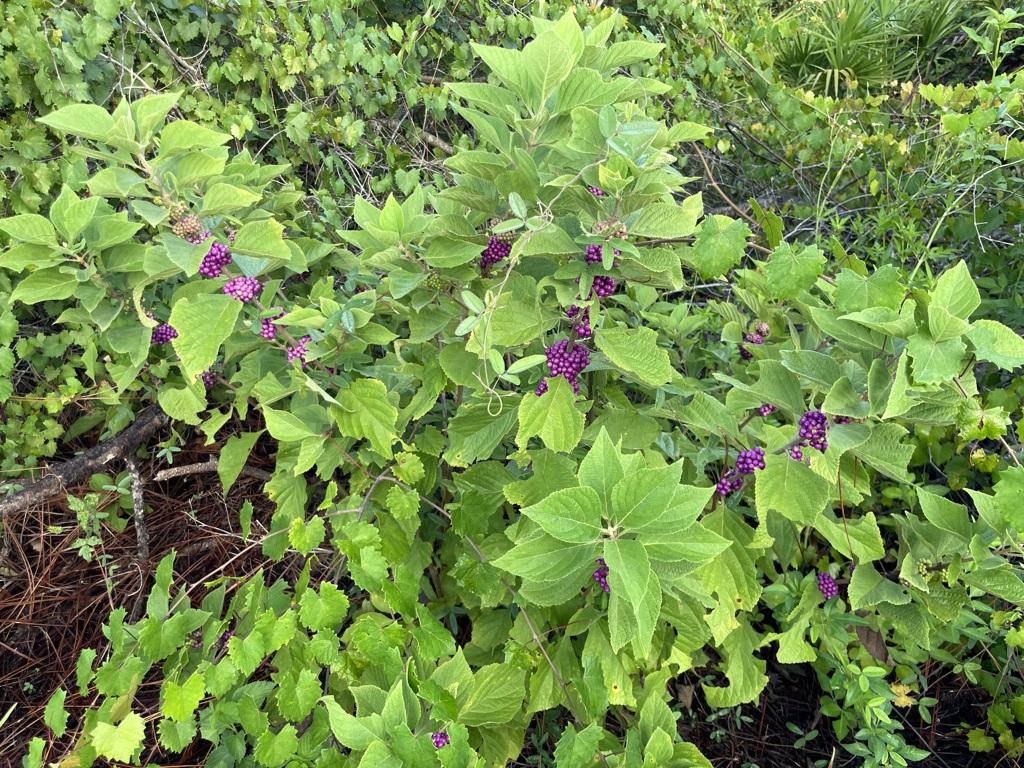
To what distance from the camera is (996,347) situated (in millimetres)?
967

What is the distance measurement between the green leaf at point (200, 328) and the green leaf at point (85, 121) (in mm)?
309

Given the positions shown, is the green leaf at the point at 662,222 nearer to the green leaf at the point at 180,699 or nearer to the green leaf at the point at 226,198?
the green leaf at the point at 226,198

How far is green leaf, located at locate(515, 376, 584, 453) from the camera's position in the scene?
3.77 ft

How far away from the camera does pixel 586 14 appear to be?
9.57 ft

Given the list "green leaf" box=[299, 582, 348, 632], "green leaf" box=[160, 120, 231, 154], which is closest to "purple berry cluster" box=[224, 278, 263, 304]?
"green leaf" box=[160, 120, 231, 154]

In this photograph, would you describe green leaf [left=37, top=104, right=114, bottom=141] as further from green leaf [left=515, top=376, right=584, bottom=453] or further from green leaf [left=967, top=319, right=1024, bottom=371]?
green leaf [left=967, top=319, right=1024, bottom=371]

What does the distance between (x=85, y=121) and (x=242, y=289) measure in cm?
37

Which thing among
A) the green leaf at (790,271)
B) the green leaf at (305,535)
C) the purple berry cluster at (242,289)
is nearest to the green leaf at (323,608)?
the green leaf at (305,535)

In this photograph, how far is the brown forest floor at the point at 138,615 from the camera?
1.83 meters

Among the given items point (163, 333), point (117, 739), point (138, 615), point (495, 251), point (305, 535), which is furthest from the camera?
point (138, 615)

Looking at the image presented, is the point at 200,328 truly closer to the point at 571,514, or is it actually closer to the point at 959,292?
the point at 571,514

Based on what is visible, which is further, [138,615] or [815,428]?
[138,615]

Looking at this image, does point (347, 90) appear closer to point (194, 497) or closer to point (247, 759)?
point (194, 497)

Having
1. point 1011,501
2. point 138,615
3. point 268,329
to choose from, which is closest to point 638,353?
→ point 1011,501
